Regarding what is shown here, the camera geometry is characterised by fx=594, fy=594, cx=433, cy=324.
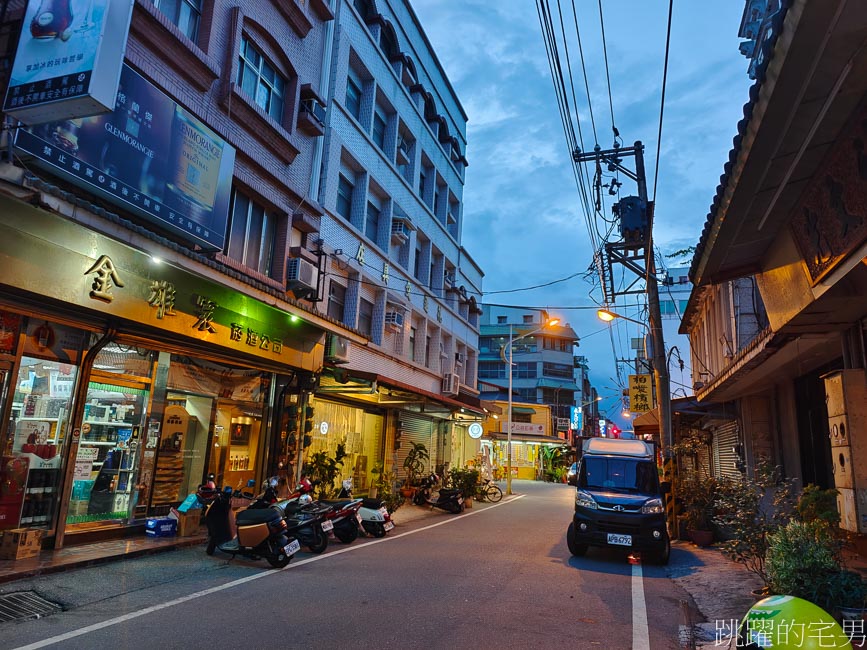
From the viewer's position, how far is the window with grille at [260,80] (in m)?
12.9

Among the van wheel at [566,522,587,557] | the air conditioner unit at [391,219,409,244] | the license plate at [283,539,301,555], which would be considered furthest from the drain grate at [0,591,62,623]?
the air conditioner unit at [391,219,409,244]

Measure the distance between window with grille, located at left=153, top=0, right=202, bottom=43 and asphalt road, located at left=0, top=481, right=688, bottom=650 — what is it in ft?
31.1

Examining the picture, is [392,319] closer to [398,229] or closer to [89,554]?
[398,229]

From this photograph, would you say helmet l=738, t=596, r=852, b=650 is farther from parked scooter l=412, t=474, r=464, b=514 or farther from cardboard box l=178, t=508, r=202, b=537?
parked scooter l=412, t=474, r=464, b=514

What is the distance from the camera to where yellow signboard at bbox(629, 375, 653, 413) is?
63.3 ft

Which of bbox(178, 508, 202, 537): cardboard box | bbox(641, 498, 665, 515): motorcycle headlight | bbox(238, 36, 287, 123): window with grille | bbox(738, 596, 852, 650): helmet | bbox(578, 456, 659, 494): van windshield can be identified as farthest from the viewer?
bbox(238, 36, 287, 123): window with grille

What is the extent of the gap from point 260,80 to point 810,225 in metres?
11.6

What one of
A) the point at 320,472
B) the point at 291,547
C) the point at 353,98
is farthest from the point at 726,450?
the point at 353,98

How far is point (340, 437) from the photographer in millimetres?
17953

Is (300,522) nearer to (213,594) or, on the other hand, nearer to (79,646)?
(213,594)

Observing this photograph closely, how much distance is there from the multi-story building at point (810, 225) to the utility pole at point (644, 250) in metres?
2.17

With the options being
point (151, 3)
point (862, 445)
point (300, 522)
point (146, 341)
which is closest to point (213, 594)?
point (300, 522)

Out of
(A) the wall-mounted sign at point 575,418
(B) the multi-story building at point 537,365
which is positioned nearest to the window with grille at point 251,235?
(B) the multi-story building at point 537,365

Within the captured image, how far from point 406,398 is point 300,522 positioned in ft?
30.0
